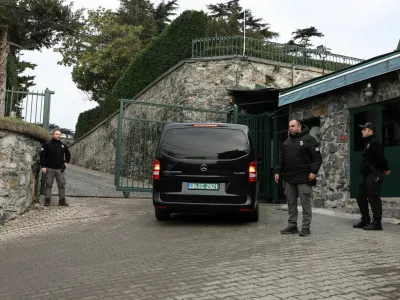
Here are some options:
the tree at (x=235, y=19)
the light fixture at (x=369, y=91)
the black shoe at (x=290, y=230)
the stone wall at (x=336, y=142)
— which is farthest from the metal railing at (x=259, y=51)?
the tree at (x=235, y=19)

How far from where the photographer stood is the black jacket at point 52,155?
9.27 meters

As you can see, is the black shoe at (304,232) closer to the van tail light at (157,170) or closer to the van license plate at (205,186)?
the van license plate at (205,186)

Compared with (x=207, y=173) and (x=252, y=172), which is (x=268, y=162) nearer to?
(x=252, y=172)

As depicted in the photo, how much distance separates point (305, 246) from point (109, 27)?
31841mm

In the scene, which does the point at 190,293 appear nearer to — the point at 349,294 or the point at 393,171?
the point at 349,294

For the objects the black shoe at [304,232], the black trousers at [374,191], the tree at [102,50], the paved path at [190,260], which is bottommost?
the paved path at [190,260]

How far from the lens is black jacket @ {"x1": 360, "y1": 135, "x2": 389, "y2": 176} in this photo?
7.25 m

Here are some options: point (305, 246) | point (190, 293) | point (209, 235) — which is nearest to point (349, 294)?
point (190, 293)

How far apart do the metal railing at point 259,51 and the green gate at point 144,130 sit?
2866 mm

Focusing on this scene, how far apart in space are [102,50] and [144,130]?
21326mm

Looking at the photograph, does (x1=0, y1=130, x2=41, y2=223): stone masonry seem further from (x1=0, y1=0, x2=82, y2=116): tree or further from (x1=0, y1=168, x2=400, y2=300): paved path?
(x1=0, y1=0, x2=82, y2=116): tree

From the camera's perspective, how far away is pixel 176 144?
7625 mm

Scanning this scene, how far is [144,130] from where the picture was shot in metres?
14.5

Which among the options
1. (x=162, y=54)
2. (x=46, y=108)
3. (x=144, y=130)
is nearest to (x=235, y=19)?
(x=162, y=54)
